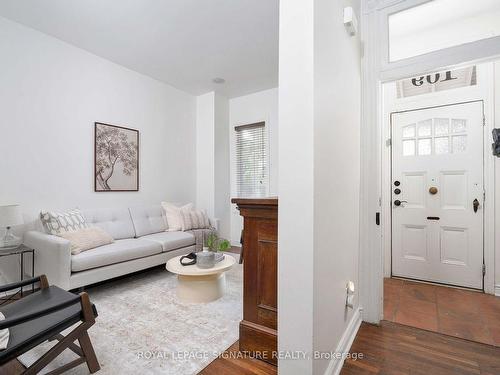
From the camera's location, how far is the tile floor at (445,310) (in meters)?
1.95

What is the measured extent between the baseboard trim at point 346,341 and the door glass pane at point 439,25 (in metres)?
2.11

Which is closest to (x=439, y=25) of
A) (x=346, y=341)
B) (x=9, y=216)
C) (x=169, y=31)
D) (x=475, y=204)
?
(x=475, y=204)

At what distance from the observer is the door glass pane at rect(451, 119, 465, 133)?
9.05ft

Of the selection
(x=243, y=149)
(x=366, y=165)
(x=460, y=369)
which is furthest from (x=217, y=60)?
(x=460, y=369)

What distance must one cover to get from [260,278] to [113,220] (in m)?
2.61

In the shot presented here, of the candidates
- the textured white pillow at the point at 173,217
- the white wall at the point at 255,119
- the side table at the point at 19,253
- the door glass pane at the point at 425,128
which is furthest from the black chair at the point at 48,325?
the door glass pane at the point at 425,128

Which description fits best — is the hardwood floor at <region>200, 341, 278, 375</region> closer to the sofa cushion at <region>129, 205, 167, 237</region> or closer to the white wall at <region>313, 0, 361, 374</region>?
the white wall at <region>313, 0, 361, 374</region>

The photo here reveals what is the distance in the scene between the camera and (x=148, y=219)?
12.3ft

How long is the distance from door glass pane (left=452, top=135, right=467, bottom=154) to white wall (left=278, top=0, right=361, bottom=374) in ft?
7.35

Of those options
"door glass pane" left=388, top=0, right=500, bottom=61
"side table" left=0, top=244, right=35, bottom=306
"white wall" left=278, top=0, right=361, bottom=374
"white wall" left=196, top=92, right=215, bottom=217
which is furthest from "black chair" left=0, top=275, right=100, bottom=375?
"white wall" left=196, top=92, right=215, bottom=217

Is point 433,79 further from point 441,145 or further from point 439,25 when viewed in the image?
point 439,25

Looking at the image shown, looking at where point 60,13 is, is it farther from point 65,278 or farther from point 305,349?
point 305,349

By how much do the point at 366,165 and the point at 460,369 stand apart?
144cm

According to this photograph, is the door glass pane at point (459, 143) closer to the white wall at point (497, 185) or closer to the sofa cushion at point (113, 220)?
the white wall at point (497, 185)
